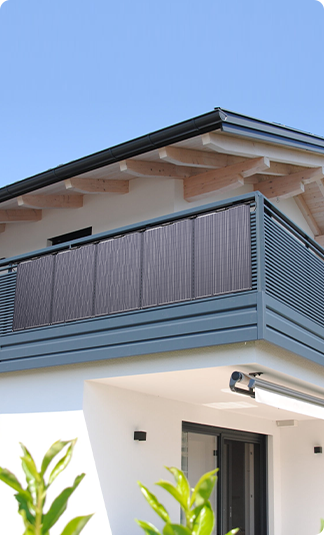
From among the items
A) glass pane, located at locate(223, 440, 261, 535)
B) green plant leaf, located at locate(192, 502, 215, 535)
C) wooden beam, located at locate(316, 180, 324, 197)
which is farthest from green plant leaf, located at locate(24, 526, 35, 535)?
wooden beam, located at locate(316, 180, 324, 197)

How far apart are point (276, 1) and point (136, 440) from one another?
16.7 metres

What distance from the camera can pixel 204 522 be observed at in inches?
92.6

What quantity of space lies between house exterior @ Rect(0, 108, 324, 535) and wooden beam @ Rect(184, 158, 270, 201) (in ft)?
0.08

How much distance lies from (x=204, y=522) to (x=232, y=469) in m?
10.3

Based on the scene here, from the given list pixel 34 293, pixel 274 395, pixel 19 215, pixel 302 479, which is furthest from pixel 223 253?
pixel 302 479

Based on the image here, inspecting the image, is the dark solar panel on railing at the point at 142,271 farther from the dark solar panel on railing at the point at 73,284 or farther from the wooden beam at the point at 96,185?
the wooden beam at the point at 96,185

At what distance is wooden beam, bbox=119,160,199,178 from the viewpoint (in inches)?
374

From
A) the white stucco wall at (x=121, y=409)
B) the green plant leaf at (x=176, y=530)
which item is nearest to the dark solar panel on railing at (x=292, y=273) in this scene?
the white stucco wall at (x=121, y=409)

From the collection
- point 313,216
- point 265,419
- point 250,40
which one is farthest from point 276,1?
point 265,419

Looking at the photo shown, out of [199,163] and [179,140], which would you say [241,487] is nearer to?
[199,163]

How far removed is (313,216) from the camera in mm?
14141

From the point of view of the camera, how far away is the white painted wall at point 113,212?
10.4 meters

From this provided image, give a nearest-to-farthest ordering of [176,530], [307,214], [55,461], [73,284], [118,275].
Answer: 1. [176,530]
2. [55,461]
3. [118,275]
4. [73,284]
5. [307,214]

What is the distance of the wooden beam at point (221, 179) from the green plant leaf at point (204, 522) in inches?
309
